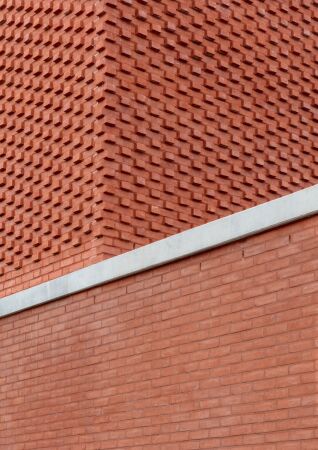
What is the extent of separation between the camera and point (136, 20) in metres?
12.5

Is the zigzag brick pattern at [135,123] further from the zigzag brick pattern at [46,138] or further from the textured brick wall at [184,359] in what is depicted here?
the textured brick wall at [184,359]

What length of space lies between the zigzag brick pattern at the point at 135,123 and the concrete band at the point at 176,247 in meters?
0.66

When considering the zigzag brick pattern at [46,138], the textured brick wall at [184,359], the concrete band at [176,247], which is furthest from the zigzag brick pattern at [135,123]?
the textured brick wall at [184,359]

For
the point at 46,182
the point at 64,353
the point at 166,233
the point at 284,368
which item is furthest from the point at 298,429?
the point at 46,182

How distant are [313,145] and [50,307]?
478 cm

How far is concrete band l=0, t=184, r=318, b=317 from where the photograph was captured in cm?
854

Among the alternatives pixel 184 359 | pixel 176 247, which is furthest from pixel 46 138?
pixel 184 359

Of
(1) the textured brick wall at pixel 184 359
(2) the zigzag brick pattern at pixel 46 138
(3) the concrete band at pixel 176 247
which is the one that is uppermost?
(2) the zigzag brick pattern at pixel 46 138

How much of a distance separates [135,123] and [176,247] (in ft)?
9.57

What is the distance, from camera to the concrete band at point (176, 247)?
854 centimetres

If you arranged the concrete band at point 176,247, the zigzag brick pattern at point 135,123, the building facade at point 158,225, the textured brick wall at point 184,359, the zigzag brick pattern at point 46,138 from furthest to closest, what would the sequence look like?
the zigzag brick pattern at point 46,138, the zigzag brick pattern at point 135,123, the building facade at point 158,225, the concrete band at point 176,247, the textured brick wall at point 184,359

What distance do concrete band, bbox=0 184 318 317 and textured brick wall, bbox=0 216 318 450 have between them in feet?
0.30

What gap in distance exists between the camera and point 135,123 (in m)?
12.2

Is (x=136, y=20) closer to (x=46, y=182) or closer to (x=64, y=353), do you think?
(x=46, y=182)
